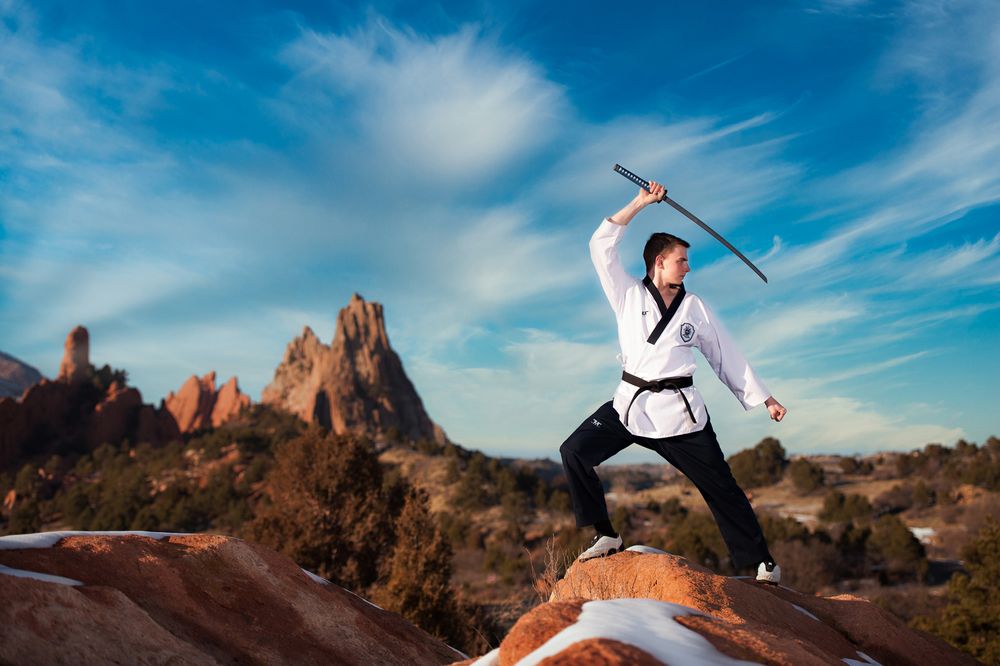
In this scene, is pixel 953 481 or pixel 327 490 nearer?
pixel 327 490

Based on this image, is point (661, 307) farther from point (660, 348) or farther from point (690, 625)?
point (690, 625)

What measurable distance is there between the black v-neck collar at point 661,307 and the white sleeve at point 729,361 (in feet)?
0.71

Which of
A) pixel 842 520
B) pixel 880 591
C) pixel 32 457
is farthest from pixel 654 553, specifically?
pixel 32 457

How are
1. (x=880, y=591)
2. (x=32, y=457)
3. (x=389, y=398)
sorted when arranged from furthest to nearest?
1. (x=389, y=398)
2. (x=32, y=457)
3. (x=880, y=591)

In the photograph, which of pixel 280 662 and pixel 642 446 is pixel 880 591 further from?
pixel 280 662

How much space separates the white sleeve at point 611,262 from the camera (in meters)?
5.47

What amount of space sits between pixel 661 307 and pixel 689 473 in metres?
1.25

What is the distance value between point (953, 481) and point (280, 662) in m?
51.8

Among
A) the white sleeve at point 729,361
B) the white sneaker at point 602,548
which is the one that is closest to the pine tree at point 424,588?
the white sneaker at point 602,548

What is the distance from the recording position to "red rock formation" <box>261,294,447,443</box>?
91.2m

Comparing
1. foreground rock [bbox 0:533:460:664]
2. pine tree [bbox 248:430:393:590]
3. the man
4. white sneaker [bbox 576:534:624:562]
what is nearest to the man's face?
the man

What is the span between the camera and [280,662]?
171 inches

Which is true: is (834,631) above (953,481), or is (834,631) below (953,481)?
below

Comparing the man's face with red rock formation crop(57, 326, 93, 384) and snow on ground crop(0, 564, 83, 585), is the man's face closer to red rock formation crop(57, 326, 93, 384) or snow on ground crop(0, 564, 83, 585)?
snow on ground crop(0, 564, 83, 585)
